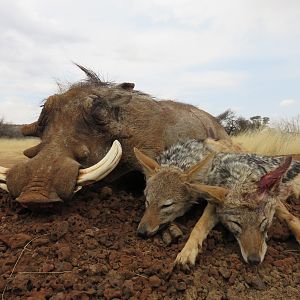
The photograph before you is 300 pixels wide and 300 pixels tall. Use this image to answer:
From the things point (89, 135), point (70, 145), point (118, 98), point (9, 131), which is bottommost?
point (9, 131)

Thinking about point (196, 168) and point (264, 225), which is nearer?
point (264, 225)

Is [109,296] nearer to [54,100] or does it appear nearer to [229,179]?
[229,179]

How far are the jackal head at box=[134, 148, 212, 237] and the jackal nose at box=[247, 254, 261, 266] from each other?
3.04 ft

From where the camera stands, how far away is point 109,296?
342cm

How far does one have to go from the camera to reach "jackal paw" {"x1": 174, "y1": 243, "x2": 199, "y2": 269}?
12.7ft

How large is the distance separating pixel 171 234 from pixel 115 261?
717mm

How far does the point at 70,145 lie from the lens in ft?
17.0

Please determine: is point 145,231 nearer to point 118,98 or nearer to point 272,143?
point 118,98

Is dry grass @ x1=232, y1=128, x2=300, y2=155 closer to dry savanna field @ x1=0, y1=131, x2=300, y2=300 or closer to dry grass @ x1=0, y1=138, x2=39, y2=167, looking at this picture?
dry grass @ x1=0, y1=138, x2=39, y2=167

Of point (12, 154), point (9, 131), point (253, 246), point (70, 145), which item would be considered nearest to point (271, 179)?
point (253, 246)

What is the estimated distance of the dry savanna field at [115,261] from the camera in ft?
11.7

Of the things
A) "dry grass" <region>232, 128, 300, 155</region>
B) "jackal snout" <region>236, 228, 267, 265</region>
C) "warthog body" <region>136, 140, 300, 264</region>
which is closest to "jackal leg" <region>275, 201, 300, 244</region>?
"warthog body" <region>136, 140, 300, 264</region>

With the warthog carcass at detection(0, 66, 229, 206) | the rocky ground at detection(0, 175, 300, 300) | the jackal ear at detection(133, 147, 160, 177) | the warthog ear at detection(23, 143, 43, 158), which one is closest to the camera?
the rocky ground at detection(0, 175, 300, 300)

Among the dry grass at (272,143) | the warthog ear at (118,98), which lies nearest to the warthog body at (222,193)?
the warthog ear at (118,98)
